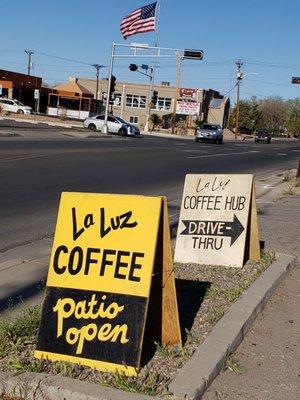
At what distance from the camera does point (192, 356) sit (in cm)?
343

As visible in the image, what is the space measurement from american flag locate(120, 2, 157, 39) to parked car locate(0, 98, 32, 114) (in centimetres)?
2784

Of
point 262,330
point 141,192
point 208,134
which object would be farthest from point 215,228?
point 208,134

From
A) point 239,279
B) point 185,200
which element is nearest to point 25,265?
point 185,200

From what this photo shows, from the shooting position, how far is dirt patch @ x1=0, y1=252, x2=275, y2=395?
3.17m

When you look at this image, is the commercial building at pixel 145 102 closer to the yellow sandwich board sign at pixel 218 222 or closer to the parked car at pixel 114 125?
the parked car at pixel 114 125

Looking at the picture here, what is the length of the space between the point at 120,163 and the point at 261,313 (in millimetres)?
14882

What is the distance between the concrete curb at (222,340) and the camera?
121 inches

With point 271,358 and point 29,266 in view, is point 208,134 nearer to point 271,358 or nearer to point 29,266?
point 29,266

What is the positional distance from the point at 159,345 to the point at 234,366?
1.60 ft

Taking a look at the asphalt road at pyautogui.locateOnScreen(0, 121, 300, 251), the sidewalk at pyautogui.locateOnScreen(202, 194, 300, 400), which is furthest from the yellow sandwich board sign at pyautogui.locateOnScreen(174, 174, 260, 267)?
the asphalt road at pyautogui.locateOnScreen(0, 121, 300, 251)

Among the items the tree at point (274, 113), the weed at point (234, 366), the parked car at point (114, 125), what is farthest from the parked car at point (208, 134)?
the tree at point (274, 113)

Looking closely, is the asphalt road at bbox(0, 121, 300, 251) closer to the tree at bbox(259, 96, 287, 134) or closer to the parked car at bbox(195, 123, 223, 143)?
the parked car at bbox(195, 123, 223, 143)

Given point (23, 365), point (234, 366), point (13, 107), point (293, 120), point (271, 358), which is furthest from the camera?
point (293, 120)

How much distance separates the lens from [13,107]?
2469 inches
